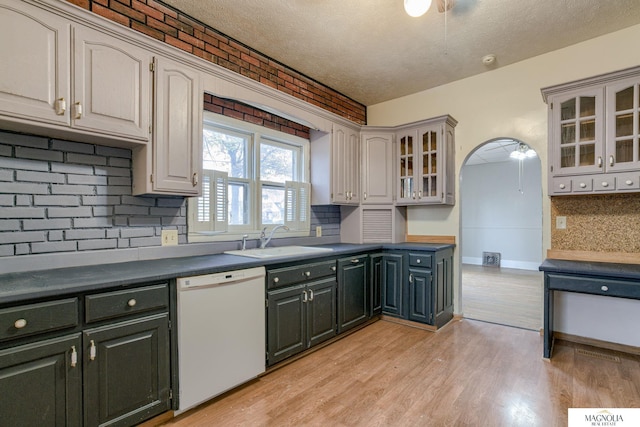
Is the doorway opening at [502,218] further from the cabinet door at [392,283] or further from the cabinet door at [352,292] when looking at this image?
the cabinet door at [352,292]

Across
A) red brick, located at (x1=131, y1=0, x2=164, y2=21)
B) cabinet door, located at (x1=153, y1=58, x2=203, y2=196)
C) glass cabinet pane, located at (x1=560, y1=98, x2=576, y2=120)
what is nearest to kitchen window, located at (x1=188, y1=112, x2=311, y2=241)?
cabinet door, located at (x1=153, y1=58, x2=203, y2=196)

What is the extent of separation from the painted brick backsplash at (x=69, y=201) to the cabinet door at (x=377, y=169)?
229 cm

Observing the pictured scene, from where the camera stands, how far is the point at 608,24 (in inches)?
104

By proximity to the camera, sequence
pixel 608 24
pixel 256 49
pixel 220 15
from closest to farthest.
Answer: pixel 220 15, pixel 608 24, pixel 256 49

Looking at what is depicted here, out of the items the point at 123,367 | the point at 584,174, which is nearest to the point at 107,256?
the point at 123,367

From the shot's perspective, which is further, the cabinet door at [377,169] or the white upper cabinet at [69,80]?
the cabinet door at [377,169]

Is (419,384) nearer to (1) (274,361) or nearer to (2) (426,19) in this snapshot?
(1) (274,361)

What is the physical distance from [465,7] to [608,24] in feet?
4.35

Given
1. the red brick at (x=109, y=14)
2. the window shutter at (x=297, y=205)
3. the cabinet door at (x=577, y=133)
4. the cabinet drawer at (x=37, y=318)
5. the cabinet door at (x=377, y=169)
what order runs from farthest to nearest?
the cabinet door at (x=377, y=169), the window shutter at (x=297, y=205), the cabinet door at (x=577, y=133), the red brick at (x=109, y=14), the cabinet drawer at (x=37, y=318)

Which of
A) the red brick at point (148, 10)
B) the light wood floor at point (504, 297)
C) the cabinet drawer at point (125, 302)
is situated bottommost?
the light wood floor at point (504, 297)

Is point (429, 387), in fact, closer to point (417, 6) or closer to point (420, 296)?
point (420, 296)

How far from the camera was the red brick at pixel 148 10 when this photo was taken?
86.6 inches

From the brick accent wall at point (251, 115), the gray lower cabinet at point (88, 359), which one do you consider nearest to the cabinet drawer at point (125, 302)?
the gray lower cabinet at point (88, 359)

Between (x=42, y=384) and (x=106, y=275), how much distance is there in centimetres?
52
